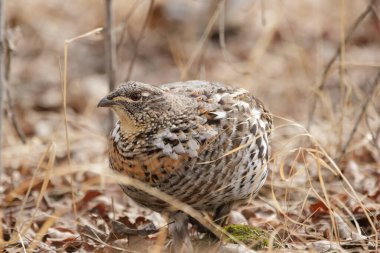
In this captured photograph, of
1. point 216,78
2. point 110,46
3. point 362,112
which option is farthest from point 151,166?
point 216,78

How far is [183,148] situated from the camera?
3.82 metres

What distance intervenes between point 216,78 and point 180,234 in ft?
15.7

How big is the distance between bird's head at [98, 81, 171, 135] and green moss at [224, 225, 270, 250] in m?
0.76

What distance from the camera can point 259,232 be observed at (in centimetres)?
412

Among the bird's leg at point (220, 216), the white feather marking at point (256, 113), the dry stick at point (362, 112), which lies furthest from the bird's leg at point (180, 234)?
the dry stick at point (362, 112)

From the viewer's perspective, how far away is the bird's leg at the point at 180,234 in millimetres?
4078

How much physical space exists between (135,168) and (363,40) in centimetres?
683

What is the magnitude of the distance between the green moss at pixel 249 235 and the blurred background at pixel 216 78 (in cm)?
15

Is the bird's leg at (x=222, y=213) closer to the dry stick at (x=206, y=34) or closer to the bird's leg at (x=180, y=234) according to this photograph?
the bird's leg at (x=180, y=234)

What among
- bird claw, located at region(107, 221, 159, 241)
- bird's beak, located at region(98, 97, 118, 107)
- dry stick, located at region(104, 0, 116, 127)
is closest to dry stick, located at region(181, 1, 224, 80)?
dry stick, located at region(104, 0, 116, 127)

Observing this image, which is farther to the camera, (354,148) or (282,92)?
(282,92)

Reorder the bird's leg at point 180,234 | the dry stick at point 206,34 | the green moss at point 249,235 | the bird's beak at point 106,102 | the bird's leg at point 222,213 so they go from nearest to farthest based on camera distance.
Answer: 1. the bird's beak at point 106,102
2. the green moss at point 249,235
3. the bird's leg at point 180,234
4. the bird's leg at point 222,213
5. the dry stick at point 206,34

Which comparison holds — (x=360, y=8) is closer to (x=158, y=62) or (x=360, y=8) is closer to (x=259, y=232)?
(x=158, y=62)

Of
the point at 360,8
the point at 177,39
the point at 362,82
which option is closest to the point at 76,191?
the point at 362,82
